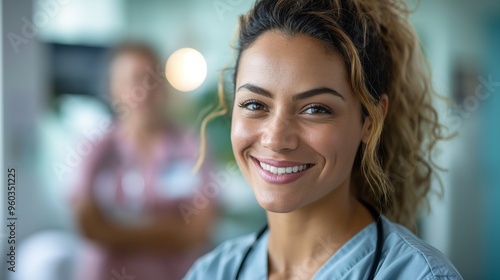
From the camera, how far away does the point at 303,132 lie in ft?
3.29

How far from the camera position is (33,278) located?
6.31 feet

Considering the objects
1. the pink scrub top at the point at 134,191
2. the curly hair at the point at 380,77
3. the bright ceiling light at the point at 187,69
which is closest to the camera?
the curly hair at the point at 380,77

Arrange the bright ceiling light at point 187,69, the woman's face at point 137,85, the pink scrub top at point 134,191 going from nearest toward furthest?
1. the pink scrub top at point 134,191
2. the woman's face at point 137,85
3. the bright ceiling light at point 187,69

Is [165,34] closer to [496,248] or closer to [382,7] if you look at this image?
[382,7]

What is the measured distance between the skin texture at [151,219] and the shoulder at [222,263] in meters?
0.55

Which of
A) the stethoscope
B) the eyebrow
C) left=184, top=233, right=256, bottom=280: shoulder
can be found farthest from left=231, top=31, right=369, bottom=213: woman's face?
left=184, top=233, right=256, bottom=280: shoulder

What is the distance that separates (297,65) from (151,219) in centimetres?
109

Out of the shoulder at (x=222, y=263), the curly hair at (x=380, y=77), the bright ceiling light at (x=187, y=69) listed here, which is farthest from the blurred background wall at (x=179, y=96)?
the shoulder at (x=222, y=263)

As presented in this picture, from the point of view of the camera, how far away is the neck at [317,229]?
3.62 ft

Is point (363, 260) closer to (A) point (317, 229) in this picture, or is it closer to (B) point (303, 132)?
(A) point (317, 229)

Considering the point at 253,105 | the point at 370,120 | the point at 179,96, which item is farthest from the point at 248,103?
the point at 179,96

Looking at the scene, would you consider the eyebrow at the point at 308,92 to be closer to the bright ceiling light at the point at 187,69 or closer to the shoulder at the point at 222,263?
the shoulder at the point at 222,263

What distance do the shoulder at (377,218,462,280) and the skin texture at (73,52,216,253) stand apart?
95cm

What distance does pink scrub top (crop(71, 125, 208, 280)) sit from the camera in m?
1.76
